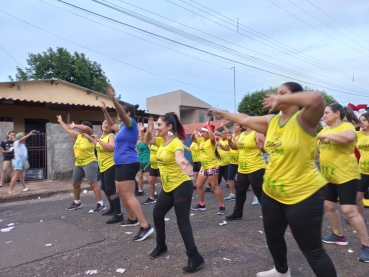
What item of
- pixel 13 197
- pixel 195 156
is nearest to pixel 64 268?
pixel 195 156

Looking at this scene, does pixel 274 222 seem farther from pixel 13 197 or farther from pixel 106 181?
pixel 13 197

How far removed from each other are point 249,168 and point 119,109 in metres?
2.42

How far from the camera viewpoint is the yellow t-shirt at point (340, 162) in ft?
13.1

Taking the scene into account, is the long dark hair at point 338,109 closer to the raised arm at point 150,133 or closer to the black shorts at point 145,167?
the raised arm at point 150,133

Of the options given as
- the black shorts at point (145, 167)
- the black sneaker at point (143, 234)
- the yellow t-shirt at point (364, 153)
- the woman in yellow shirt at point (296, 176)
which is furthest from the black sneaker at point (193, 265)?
the black shorts at point (145, 167)

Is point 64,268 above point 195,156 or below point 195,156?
below

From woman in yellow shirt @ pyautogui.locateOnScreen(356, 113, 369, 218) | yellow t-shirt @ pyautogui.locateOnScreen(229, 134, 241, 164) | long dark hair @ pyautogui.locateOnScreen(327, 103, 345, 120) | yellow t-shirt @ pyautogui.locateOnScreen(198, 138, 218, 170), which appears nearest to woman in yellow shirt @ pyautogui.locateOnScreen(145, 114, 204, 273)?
long dark hair @ pyautogui.locateOnScreen(327, 103, 345, 120)

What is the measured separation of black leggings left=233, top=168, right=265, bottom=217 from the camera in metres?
5.39

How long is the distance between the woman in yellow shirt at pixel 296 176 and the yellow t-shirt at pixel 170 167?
125 cm

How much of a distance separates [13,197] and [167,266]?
23.3 ft

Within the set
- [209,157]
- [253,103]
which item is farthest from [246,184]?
[253,103]

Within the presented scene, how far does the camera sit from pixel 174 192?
3.84 meters

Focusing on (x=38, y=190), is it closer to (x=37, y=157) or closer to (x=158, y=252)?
(x=37, y=157)

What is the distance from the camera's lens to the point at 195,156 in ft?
29.9
